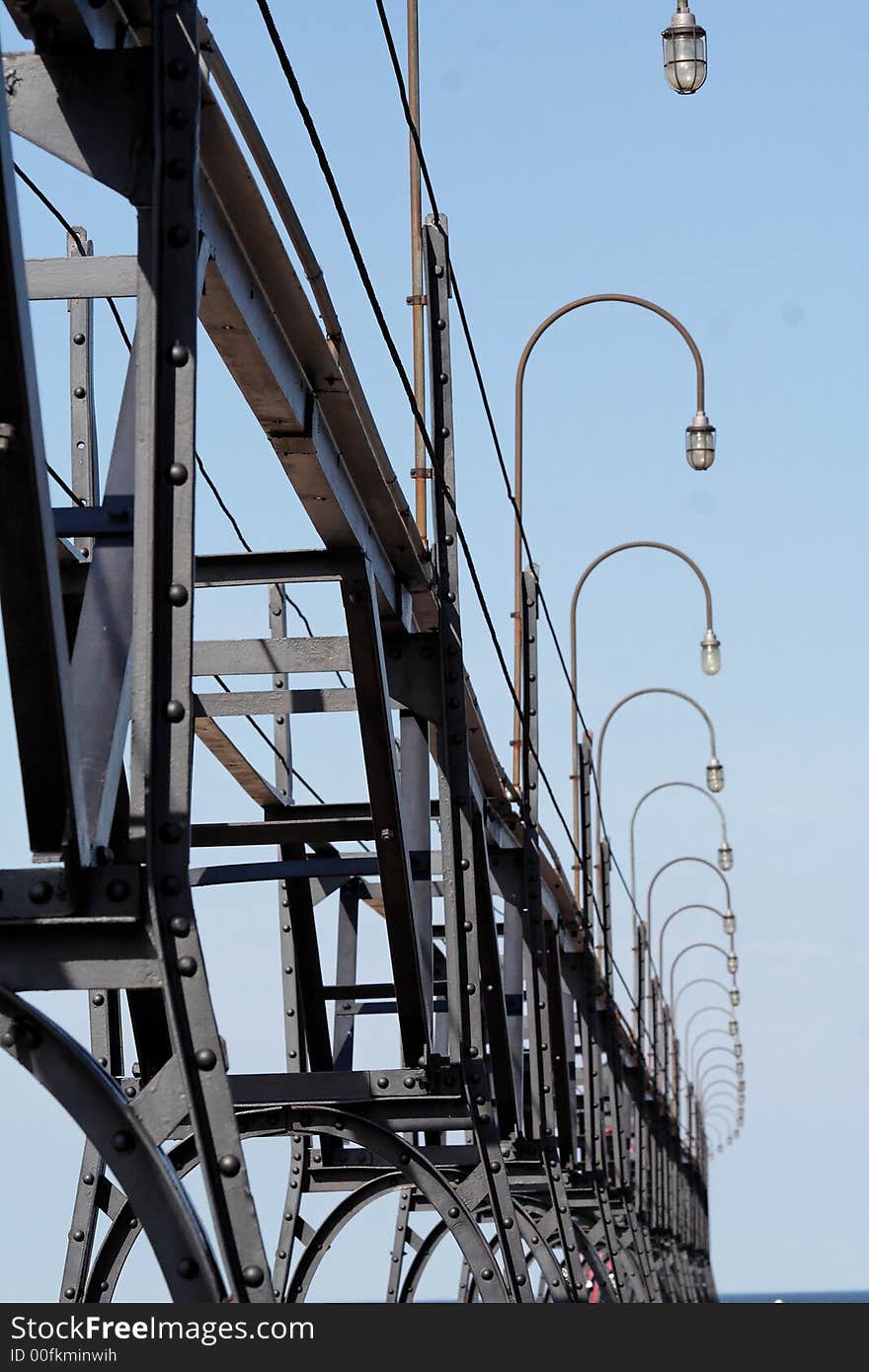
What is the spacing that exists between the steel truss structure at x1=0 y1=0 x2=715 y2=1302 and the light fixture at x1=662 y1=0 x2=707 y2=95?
351 centimetres

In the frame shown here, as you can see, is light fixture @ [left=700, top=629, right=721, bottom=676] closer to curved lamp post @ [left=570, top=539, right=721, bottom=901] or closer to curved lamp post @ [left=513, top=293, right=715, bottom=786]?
curved lamp post @ [left=570, top=539, right=721, bottom=901]

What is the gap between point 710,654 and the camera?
26188 millimetres

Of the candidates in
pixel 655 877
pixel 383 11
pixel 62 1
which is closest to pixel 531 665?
pixel 383 11

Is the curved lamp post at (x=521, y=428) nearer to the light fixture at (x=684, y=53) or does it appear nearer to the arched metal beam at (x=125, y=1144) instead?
the light fixture at (x=684, y=53)

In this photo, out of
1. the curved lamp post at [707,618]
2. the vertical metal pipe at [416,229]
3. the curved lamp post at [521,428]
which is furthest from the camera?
the curved lamp post at [707,618]

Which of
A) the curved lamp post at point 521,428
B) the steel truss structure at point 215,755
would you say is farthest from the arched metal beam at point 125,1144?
the curved lamp post at point 521,428

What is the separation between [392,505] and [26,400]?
15.7ft

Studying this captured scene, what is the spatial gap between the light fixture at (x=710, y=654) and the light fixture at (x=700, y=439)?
676 centimetres

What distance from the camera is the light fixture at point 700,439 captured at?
19406 mm

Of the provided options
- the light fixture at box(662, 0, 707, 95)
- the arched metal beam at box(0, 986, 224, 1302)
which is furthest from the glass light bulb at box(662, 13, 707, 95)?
the arched metal beam at box(0, 986, 224, 1302)

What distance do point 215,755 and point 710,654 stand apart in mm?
15036

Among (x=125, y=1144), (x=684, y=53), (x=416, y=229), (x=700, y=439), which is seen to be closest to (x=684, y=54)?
(x=684, y=53)

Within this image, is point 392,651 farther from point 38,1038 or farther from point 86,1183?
point 38,1038

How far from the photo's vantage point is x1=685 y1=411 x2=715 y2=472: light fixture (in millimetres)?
19406
